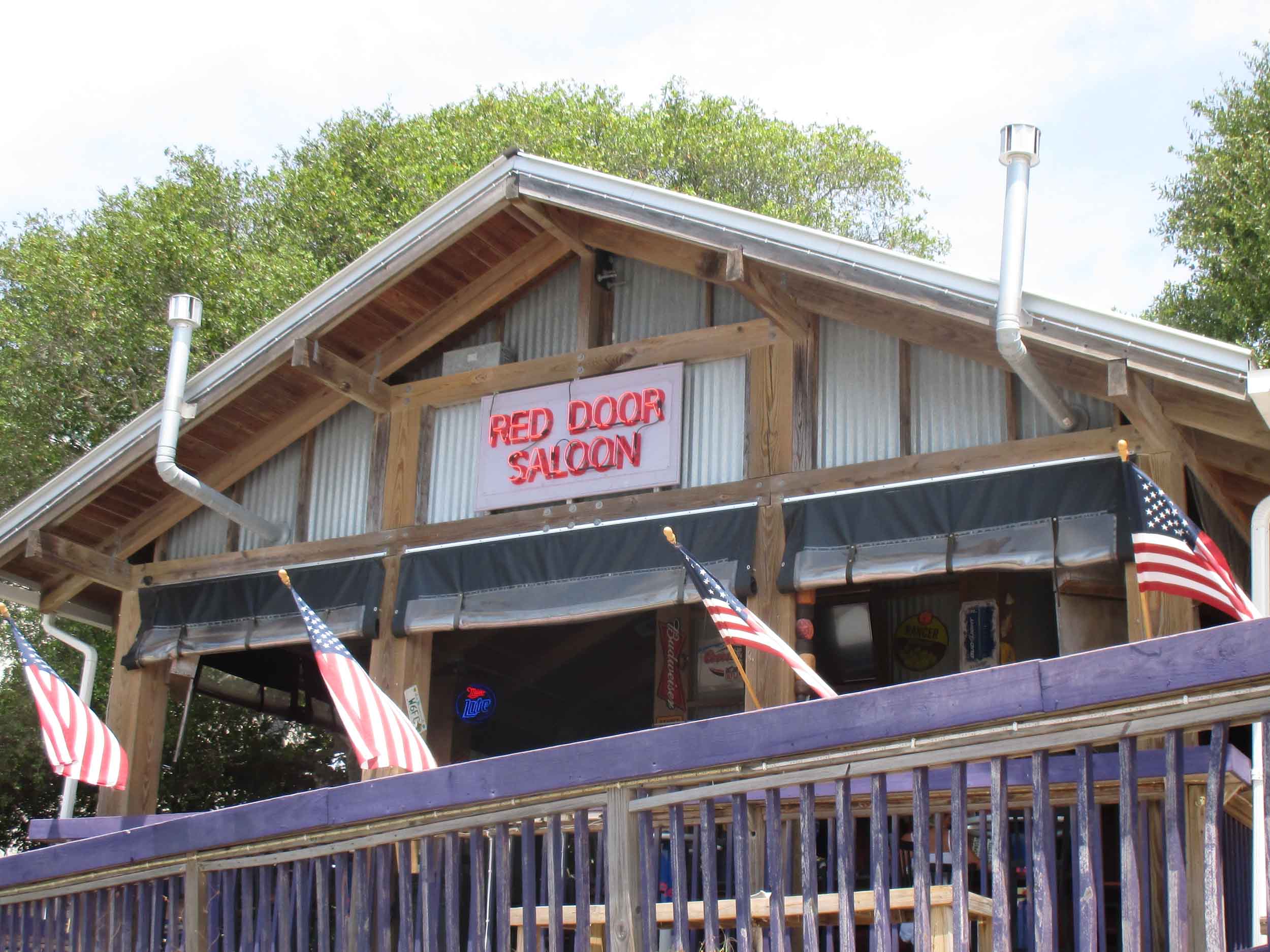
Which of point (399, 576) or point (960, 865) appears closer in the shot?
point (960, 865)

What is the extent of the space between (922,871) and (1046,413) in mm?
5163

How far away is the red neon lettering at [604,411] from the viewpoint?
1009 centimetres

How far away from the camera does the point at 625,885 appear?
4664 millimetres

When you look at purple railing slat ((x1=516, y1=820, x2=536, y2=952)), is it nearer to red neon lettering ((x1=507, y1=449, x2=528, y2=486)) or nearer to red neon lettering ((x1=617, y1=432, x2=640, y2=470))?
red neon lettering ((x1=617, y1=432, x2=640, y2=470))

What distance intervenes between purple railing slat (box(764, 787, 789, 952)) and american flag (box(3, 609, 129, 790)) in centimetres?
649

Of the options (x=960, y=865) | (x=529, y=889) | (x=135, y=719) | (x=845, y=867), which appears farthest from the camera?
(x=135, y=719)

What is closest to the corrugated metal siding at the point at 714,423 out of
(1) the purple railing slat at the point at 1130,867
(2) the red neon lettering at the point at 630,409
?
(2) the red neon lettering at the point at 630,409

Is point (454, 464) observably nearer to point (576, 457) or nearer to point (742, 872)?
point (576, 457)

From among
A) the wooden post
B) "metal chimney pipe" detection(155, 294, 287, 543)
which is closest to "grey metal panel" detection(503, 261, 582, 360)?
the wooden post

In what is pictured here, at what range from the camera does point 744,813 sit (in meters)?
4.51

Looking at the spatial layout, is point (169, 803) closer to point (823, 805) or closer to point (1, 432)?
point (1, 432)

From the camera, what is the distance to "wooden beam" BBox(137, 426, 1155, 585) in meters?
8.48

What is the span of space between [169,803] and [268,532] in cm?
1188

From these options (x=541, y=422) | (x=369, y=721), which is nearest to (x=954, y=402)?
(x=541, y=422)
